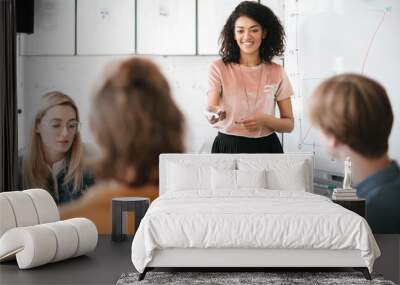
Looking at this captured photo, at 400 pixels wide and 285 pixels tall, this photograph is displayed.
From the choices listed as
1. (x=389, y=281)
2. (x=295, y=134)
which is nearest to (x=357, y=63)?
(x=295, y=134)

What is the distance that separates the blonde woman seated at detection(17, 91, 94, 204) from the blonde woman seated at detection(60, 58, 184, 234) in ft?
0.64

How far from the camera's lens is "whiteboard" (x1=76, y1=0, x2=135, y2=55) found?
7.73 meters

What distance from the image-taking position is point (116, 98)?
7699 millimetres

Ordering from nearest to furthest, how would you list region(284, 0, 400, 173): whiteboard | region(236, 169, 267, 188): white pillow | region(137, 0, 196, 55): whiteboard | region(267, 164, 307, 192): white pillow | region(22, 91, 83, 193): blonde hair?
region(236, 169, 267, 188): white pillow
region(267, 164, 307, 192): white pillow
region(284, 0, 400, 173): whiteboard
region(137, 0, 196, 55): whiteboard
region(22, 91, 83, 193): blonde hair

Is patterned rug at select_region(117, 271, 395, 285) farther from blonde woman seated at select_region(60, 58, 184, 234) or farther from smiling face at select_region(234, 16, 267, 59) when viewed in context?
smiling face at select_region(234, 16, 267, 59)

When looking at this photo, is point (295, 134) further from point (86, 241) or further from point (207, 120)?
point (86, 241)

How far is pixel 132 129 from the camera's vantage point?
25.1 ft

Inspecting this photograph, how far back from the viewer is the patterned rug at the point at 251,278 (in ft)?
16.9

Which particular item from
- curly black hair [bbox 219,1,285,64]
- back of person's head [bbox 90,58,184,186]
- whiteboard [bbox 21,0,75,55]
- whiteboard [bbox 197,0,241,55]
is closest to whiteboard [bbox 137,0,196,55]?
whiteboard [bbox 197,0,241,55]

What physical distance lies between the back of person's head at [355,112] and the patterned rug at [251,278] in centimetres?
222

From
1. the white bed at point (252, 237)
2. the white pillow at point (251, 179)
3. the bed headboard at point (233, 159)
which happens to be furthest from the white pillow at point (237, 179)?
the white bed at point (252, 237)

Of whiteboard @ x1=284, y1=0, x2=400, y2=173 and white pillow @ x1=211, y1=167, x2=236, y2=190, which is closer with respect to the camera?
white pillow @ x1=211, y1=167, x2=236, y2=190

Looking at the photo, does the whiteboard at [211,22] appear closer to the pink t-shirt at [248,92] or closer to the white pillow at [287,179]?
the pink t-shirt at [248,92]

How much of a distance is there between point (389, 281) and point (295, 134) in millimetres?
2696
